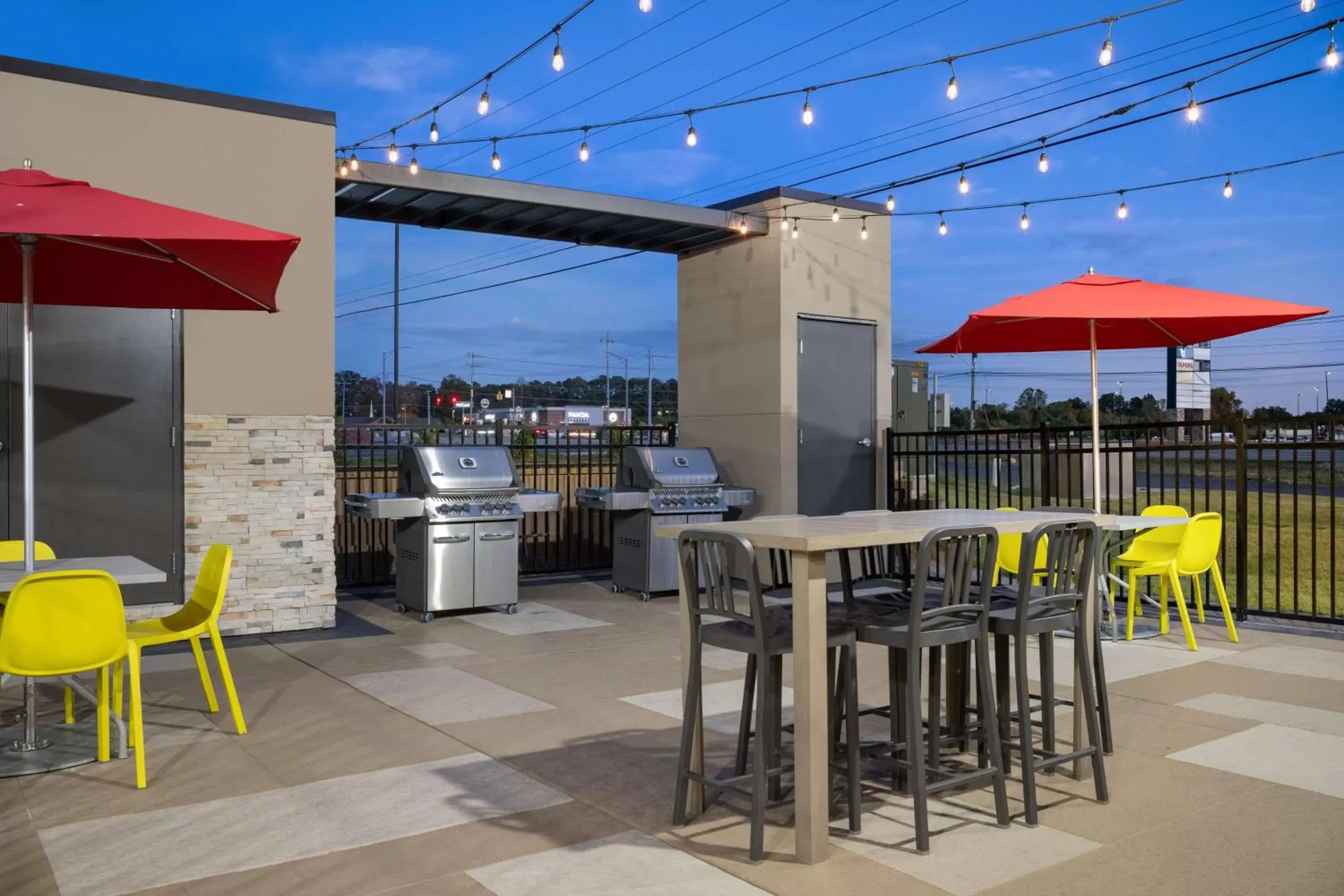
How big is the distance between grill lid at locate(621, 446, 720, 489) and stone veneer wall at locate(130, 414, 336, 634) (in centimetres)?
247

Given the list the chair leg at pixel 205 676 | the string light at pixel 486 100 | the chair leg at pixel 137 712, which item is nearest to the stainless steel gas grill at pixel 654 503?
the string light at pixel 486 100

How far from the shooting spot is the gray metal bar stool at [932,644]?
3.15m

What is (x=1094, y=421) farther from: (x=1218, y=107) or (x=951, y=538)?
(x=951, y=538)

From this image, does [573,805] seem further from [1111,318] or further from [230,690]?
[1111,318]

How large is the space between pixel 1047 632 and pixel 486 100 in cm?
484

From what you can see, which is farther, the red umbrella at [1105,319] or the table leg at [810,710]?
the red umbrella at [1105,319]

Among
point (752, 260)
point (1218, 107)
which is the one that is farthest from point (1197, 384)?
point (752, 260)

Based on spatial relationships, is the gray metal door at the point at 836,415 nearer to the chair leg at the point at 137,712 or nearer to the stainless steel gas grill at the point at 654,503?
the stainless steel gas grill at the point at 654,503

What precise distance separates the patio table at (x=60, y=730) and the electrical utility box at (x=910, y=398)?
823 centimetres

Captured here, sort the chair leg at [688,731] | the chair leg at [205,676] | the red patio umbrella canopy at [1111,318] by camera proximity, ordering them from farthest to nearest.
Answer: the red patio umbrella canopy at [1111,318] < the chair leg at [205,676] < the chair leg at [688,731]

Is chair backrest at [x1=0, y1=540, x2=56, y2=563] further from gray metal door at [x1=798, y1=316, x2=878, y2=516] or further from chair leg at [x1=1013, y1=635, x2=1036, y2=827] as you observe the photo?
gray metal door at [x1=798, y1=316, x2=878, y2=516]

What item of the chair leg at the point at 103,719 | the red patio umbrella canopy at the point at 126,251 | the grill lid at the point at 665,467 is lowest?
the chair leg at the point at 103,719

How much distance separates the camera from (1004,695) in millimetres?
3703

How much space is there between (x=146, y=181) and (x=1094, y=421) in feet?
20.3
